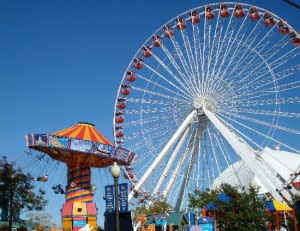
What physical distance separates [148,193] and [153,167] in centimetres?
218

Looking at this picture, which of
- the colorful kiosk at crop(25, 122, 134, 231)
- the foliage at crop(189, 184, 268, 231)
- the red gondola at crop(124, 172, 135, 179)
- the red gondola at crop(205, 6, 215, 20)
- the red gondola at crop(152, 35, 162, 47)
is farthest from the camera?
the red gondola at crop(152, 35, 162, 47)

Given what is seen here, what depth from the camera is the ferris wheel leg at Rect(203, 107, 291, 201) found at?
3123cm

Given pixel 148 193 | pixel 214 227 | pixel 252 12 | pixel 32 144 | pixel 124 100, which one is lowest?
pixel 214 227

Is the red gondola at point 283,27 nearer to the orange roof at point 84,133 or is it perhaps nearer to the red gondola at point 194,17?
the red gondola at point 194,17

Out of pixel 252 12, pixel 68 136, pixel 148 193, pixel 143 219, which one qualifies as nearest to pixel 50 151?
pixel 68 136

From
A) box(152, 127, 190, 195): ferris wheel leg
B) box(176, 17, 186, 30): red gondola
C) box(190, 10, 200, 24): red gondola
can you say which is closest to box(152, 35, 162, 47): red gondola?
box(176, 17, 186, 30): red gondola

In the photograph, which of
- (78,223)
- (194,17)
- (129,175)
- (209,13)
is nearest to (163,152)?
(129,175)

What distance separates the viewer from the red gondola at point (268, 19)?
1367 inches

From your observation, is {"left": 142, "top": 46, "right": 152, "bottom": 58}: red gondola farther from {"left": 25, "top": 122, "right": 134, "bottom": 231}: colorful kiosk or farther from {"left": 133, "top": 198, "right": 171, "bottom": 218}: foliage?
{"left": 133, "top": 198, "right": 171, "bottom": 218}: foliage

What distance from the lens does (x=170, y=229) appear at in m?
29.1

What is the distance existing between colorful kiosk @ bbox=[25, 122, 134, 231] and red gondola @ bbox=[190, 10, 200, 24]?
12.4 meters

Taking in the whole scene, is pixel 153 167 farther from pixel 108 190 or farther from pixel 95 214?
pixel 108 190

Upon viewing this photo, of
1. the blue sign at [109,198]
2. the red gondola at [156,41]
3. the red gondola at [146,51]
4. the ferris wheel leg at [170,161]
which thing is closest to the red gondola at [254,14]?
the red gondola at [156,41]

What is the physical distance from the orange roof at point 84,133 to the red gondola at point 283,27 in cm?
1477
